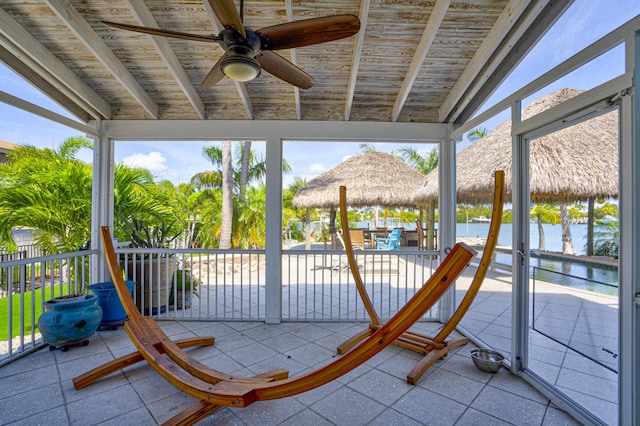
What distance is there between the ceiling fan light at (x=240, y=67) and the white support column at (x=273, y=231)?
202 cm

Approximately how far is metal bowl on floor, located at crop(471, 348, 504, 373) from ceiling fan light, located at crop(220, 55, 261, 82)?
2.87 metres

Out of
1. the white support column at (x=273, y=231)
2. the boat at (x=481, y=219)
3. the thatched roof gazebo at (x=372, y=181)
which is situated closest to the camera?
the boat at (x=481, y=219)

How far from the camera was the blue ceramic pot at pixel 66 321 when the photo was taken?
116 inches

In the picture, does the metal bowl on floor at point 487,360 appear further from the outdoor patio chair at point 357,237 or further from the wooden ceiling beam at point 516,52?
the outdoor patio chair at point 357,237

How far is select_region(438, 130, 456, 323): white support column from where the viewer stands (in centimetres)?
394

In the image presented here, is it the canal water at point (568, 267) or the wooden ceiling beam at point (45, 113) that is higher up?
the wooden ceiling beam at point (45, 113)

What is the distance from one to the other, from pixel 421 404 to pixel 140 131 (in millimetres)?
4198

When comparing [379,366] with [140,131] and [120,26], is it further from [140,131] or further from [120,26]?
[140,131]

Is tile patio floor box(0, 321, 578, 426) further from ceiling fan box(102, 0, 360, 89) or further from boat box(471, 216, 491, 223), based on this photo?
ceiling fan box(102, 0, 360, 89)

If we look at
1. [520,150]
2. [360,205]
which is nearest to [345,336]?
[520,150]

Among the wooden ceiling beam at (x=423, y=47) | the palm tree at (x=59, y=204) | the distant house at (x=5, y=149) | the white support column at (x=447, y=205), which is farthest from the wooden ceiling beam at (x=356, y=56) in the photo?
the distant house at (x=5, y=149)

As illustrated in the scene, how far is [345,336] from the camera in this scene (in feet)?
11.5

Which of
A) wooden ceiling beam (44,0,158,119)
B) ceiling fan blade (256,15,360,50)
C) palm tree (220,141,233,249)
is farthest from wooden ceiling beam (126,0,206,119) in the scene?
palm tree (220,141,233,249)

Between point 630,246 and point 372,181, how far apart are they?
656 centimetres
